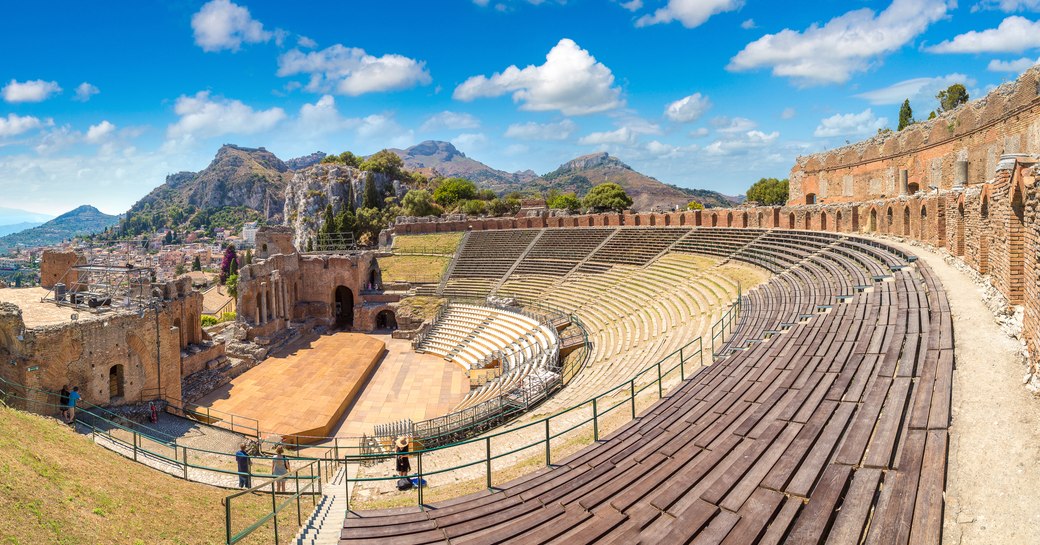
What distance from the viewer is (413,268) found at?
44375 millimetres

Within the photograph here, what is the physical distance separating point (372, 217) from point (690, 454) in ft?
217

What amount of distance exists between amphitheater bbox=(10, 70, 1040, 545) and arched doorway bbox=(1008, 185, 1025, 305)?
0.14ft

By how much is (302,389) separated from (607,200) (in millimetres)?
57257

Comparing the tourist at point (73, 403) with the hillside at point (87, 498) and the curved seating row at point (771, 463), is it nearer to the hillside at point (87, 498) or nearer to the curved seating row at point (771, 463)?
the hillside at point (87, 498)

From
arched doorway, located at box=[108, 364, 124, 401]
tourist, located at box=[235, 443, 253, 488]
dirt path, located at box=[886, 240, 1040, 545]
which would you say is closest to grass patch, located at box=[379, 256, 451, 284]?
arched doorway, located at box=[108, 364, 124, 401]

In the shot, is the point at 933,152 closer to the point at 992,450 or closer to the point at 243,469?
the point at 992,450

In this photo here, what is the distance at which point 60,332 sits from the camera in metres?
16.4

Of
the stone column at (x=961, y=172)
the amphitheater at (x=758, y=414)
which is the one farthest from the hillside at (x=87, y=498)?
the stone column at (x=961, y=172)

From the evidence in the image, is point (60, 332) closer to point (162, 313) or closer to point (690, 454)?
point (162, 313)

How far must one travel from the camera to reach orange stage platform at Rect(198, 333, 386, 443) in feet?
64.7

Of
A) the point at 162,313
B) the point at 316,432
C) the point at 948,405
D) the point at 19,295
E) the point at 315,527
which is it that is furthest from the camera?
the point at 19,295

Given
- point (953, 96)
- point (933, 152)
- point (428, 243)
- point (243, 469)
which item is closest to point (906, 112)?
point (953, 96)

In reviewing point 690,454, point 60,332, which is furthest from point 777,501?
point 60,332

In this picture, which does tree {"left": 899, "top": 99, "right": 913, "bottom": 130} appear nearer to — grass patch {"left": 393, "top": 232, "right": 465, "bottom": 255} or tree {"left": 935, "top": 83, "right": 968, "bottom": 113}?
tree {"left": 935, "top": 83, "right": 968, "bottom": 113}
